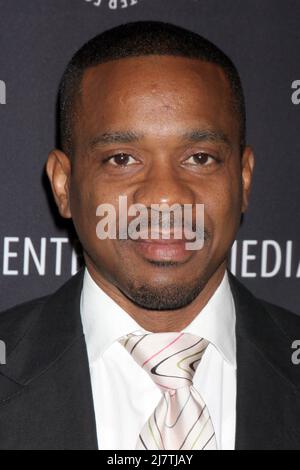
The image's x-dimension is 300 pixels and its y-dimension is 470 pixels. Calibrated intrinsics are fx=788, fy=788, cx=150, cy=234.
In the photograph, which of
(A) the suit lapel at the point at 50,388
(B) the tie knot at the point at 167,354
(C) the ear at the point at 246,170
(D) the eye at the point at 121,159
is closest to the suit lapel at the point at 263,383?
(B) the tie knot at the point at 167,354

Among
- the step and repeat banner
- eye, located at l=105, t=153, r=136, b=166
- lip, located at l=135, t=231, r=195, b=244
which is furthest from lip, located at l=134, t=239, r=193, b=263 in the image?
the step and repeat banner

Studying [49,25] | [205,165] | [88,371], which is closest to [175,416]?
[88,371]

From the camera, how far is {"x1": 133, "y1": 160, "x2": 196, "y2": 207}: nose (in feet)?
5.34

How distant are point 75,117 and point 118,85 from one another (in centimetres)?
16

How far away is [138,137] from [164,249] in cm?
25

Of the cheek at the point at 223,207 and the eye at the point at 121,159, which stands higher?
the eye at the point at 121,159

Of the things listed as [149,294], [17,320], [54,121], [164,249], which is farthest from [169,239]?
[54,121]

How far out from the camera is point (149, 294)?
1.70 meters

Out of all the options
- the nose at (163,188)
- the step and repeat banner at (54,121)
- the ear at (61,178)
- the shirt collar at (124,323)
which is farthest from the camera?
the step and repeat banner at (54,121)

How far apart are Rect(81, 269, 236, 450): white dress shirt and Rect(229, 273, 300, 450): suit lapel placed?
0.04 meters

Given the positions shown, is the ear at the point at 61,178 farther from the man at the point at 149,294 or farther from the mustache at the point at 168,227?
the mustache at the point at 168,227

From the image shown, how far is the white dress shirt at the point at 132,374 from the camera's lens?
1.72 metres

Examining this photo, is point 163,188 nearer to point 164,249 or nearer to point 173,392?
point 164,249

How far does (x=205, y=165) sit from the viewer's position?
1.73 meters
